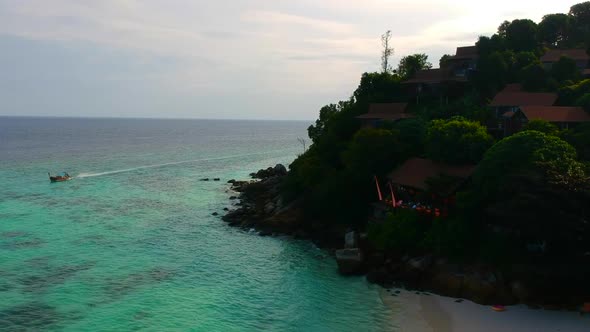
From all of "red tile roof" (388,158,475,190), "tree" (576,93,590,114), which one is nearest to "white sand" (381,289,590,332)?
"red tile roof" (388,158,475,190)

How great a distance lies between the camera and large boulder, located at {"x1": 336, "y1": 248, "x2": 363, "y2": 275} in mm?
30938

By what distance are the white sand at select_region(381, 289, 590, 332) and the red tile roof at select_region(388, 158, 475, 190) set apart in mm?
9880

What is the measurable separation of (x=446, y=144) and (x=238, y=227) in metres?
20.0

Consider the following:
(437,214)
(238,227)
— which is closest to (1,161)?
(238,227)

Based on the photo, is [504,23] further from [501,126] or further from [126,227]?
[126,227]

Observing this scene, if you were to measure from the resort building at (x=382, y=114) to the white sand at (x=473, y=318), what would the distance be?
24.7 metres

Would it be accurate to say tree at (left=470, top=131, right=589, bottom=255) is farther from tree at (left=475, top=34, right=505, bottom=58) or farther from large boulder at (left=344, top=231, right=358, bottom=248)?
tree at (left=475, top=34, right=505, bottom=58)

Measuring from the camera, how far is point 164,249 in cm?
3706

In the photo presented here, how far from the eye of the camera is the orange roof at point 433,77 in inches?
2256

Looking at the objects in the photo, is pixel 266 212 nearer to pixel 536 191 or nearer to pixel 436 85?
pixel 536 191

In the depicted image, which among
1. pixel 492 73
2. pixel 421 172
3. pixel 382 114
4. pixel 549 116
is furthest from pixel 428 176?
pixel 492 73

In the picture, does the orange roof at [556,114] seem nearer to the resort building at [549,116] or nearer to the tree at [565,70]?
the resort building at [549,116]

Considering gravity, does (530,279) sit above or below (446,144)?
below

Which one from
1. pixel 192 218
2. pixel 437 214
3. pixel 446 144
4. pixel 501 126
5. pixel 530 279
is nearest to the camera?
pixel 530 279
